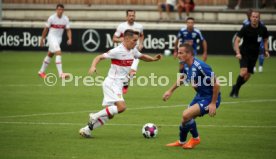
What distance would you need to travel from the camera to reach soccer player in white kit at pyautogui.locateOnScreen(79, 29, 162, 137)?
13.0m

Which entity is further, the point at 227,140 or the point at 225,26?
the point at 225,26

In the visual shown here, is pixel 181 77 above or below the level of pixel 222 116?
above

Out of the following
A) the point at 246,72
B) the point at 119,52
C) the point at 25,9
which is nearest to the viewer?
the point at 119,52

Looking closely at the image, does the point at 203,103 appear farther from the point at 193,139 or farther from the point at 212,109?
the point at 193,139

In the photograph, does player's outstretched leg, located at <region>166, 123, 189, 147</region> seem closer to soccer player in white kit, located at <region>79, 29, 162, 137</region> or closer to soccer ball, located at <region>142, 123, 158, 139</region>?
soccer ball, located at <region>142, 123, 158, 139</region>

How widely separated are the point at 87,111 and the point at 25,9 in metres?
23.6

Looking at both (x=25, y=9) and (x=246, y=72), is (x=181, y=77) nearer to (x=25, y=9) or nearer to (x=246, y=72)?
(x=246, y=72)

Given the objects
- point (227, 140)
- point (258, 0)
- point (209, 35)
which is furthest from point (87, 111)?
point (258, 0)

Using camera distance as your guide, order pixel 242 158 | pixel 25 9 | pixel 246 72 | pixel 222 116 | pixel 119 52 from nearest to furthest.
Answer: pixel 242 158
pixel 119 52
pixel 222 116
pixel 246 72
pixel 25 9

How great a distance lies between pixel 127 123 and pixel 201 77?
11.6ft

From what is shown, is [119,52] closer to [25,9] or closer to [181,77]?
[181,77]

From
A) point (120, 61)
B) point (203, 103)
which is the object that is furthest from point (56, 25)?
point (203, 103)

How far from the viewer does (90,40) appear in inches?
1400

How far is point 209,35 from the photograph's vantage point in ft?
111
